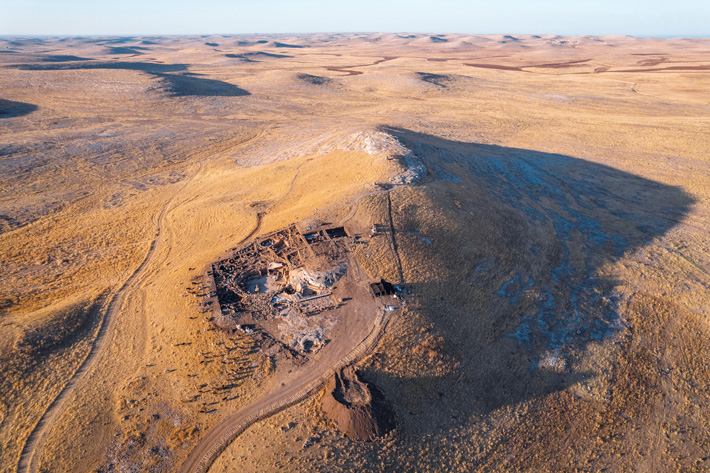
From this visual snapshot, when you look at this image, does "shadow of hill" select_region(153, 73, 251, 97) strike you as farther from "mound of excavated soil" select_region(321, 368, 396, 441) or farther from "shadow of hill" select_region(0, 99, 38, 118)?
"mound of excavated soil" select_region(321, 368, 396, 441)

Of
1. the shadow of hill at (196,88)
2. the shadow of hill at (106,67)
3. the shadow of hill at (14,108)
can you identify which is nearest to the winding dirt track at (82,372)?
the shadow of hill at (14,108)

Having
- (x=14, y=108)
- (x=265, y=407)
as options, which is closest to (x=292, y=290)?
(x=265, y=407)

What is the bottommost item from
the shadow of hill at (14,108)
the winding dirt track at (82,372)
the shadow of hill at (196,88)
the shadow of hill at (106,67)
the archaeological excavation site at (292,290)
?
the winding dirt track at (82,372)

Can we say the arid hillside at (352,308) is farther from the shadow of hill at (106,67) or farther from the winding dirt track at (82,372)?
the shadow of hill at (106,67)

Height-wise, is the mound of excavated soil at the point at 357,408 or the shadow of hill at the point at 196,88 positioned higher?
the shadow of hill at the point at 196,88

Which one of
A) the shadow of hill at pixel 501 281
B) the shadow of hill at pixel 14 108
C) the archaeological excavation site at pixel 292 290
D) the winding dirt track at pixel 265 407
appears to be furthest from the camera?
the shadow of hill at pixel 14 108

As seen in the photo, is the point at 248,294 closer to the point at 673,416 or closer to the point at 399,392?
the point at 399,392
